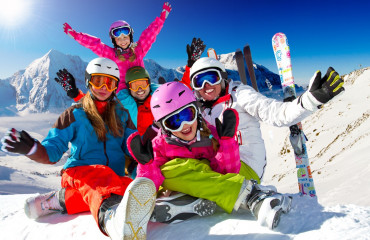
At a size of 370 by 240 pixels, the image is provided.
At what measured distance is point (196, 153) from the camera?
2.28 m

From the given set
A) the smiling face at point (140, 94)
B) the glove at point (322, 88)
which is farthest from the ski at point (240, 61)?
the glove at point (322, 88)

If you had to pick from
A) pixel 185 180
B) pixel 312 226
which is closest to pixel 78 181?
pixel 185 180

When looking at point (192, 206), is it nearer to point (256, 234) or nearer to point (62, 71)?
point (256, 234)

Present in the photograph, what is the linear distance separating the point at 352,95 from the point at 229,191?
13.7 m

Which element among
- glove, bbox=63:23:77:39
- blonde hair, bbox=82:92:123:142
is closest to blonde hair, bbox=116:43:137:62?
glove, bbox=63:23:77:39

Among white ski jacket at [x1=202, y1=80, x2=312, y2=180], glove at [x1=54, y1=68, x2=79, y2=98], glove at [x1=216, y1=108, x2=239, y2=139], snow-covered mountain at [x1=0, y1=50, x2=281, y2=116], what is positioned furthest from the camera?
snow-covered mountain at [x1=0, y1=50, x2=281, y2=116]

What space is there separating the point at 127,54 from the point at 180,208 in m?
3.71

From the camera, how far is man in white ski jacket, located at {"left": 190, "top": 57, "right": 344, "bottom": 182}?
220cm

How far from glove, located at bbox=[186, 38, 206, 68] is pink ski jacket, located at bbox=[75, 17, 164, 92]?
3.64 feet

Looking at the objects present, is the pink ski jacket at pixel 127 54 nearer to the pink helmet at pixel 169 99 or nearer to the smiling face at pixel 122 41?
the smiling face at pixel 122 41

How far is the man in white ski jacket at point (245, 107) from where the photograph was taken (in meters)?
2.20

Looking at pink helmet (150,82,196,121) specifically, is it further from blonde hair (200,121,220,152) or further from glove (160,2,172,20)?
A: glove (160,2,172,20)

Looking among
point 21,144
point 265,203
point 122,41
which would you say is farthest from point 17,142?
point 122,41

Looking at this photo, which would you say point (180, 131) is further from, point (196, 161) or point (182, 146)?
point (196, 161)
